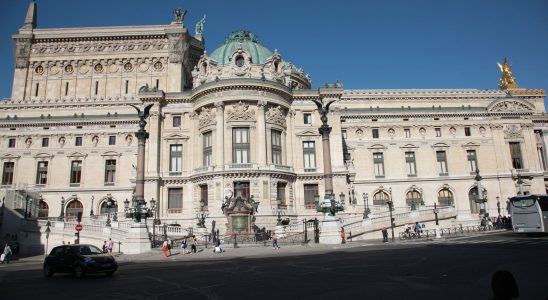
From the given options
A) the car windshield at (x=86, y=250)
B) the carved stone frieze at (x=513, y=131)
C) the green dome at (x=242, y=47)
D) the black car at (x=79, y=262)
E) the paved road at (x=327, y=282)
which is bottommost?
the paved road at (x=327, y=282)

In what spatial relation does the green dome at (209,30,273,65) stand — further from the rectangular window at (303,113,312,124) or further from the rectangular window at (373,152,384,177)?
the rectangular window at (373,152,384,177)

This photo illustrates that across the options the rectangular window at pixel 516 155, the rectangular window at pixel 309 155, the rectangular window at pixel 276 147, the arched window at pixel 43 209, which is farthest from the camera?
the rectangular window at pixel 516 155

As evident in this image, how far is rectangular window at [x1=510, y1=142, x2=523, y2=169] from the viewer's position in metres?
60.0

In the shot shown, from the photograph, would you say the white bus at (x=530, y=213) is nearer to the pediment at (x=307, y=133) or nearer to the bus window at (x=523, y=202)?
the bus window at (x=523, y=202)

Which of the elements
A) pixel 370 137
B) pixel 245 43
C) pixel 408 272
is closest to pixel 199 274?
pixel 408 272

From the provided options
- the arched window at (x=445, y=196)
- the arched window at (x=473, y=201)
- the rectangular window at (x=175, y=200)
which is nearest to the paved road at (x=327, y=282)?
the rectangular window at (x=175, y=200)

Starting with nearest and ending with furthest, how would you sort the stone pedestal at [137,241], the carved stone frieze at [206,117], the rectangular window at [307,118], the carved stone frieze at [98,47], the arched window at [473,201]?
the stone pedestal at [137,241]
the carved stone frieze at [206,117]
the rectangular window at [307,118]
the arched window at [473,201]
the carved stone frieze at [98,47]

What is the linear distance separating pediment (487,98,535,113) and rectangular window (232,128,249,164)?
123 feet

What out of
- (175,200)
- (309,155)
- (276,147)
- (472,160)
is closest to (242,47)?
(276,147)

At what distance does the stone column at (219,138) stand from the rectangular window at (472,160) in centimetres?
3637

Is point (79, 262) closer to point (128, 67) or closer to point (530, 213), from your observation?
point (530, 213)

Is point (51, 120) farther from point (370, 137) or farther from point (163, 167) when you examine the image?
point (370, 137)

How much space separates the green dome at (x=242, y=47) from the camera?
2084 inches

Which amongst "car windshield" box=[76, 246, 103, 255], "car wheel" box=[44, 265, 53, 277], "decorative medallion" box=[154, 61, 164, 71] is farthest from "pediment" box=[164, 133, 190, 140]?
"car wheel" box=[44, 265, 53, 277]
